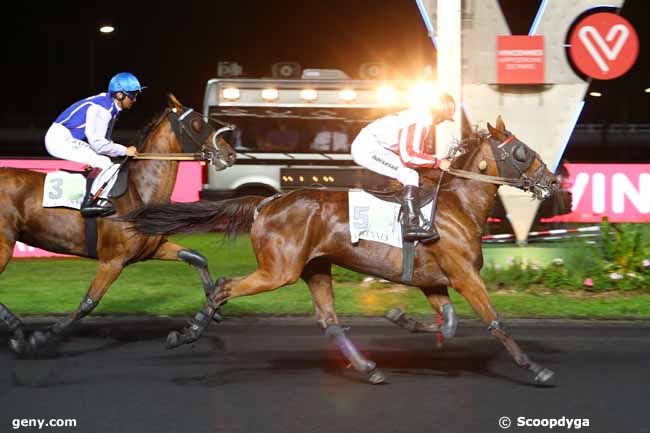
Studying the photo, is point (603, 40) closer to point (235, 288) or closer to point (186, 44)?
point (235, 288)

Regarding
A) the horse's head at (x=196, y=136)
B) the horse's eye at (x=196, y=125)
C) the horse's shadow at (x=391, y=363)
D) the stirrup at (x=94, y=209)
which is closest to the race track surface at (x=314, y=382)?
the horse's shadow at (x=391, y=363)

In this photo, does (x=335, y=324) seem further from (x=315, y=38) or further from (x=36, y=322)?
(x=315, y=38)

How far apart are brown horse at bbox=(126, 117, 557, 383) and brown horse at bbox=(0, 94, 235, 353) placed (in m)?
0.85

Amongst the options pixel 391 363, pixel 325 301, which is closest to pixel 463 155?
pixel 325 301

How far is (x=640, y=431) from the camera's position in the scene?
5.55m

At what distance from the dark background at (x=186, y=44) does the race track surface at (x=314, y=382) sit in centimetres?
3142

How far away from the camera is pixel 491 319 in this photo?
6703mm

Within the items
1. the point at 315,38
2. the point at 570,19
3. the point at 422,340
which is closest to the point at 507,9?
the point at 315,38

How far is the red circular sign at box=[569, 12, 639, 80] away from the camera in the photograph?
12.2m

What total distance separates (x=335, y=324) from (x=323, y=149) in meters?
11.1

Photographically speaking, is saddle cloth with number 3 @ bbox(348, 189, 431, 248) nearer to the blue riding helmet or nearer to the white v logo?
the blue riding helmet

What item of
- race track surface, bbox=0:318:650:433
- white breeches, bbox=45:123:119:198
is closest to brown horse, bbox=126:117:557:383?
race track surface, bbox=0:318:650:433

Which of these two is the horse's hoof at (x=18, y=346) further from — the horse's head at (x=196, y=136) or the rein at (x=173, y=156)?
the horse's head at (x=196, y=136)

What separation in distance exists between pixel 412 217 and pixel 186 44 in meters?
37.1
